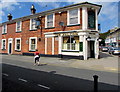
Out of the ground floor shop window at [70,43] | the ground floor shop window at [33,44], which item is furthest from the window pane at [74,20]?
the ground floor shop window at [33,44]

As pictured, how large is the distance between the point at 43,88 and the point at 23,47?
54.8 ft

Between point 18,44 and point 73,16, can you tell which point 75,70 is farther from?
point 18,44

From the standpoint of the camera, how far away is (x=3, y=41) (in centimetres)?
2511

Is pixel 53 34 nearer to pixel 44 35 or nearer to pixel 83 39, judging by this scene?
pixel 44 35

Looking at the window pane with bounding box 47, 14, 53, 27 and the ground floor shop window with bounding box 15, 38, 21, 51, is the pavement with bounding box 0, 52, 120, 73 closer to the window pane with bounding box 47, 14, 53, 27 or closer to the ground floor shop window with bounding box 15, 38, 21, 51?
the window pane with bounding box 47, 14, 53, 27

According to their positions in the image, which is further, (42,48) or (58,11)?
(42,48)

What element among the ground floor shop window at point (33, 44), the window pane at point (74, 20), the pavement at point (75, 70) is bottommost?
the pavement at point (75, 70)

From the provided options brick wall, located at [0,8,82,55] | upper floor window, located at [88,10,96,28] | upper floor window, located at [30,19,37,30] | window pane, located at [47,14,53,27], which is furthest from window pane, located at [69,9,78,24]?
upper floor window, located at [30,19,37,30]

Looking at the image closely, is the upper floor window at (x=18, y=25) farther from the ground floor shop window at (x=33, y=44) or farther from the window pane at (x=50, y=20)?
the window pane at (x=50, y=20)

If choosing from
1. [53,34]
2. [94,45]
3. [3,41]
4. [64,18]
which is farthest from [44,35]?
[3,41]

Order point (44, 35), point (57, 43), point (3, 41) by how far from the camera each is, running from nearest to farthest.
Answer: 1. point (57, 43)
2. point (44, 35)
3. point (3, 41)

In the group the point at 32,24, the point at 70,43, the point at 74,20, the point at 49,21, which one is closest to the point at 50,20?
the point at 49,21

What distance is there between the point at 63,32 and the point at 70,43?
1.84 m

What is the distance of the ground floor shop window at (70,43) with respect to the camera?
15149 millimetres
